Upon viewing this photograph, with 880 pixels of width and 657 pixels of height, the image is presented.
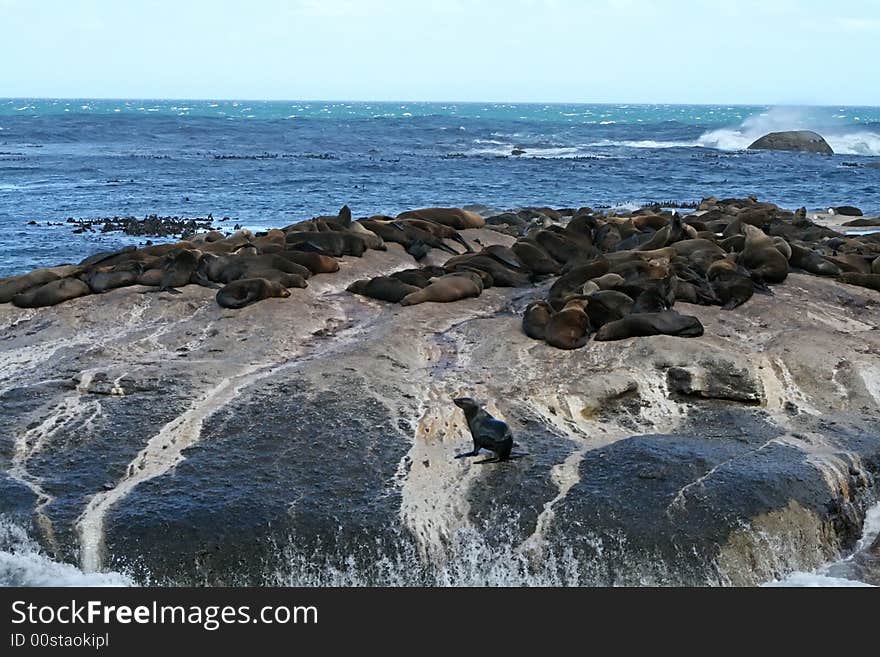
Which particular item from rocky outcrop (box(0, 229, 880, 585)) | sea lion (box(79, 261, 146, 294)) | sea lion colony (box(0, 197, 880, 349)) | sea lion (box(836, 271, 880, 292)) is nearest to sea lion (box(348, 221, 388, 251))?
sea lion colony (box(0, 197, 880, 349))

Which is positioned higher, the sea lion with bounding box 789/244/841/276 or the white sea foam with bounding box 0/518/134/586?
the sea lion with bounding box 789/244/841/276

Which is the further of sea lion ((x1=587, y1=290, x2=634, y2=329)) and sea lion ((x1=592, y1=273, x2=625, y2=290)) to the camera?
sea lion ((x1=592, y1=273, x2=625, y2=290))

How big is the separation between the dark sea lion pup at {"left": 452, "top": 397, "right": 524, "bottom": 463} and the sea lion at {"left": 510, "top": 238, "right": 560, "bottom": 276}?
511 centimetres

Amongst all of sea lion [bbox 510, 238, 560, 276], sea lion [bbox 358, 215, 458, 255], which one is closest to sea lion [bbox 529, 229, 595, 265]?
sea lion [bbox 510, 238, 560, 276]

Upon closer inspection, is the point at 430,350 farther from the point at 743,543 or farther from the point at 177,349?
the point at 743,543

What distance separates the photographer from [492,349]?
9.03m

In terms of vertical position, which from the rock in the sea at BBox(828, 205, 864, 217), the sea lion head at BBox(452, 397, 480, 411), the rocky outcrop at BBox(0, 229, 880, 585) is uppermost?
the sea lion head at BBox(452, 397, 480, 411)

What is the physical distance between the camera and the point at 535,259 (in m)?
12.2

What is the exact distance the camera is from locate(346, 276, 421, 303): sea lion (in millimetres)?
10734

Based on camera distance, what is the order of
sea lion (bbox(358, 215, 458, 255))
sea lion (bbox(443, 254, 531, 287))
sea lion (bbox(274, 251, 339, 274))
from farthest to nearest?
sea lion (bbox(358, 215, 458, 255))
sea lion (bbox(443, 254, 531, 287))
sea lion (bbox(274, 251, 339, 274))

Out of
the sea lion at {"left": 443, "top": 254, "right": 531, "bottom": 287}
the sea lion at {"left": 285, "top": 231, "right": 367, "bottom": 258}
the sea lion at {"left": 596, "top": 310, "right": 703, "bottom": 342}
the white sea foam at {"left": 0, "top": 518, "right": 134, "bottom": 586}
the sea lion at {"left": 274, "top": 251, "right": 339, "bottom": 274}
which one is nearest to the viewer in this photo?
the white sea foam at {"left": 0, "top": 518, "right": 134, "bottom": 586}

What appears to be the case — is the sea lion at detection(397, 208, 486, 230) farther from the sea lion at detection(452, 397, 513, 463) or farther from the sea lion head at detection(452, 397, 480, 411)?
the sea lion at detection(452, 397, 513, 463)

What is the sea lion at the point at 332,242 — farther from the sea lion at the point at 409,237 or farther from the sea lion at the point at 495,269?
the sea lion at the point at 495,269

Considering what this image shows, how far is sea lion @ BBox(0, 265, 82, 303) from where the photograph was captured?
35.4ft
